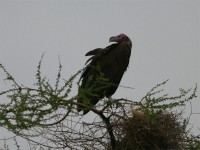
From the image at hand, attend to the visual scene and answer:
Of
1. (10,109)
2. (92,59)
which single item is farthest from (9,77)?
(92,59)

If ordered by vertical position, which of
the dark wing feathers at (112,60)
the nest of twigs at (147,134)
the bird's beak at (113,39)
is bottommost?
the nest of twigs at (147,134)

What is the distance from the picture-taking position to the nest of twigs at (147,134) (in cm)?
330

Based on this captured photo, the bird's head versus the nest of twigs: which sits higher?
the bird's head

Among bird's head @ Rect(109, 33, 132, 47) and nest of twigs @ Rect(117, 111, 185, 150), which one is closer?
nest of twigs @ Rect(117, 111, 185, 150)

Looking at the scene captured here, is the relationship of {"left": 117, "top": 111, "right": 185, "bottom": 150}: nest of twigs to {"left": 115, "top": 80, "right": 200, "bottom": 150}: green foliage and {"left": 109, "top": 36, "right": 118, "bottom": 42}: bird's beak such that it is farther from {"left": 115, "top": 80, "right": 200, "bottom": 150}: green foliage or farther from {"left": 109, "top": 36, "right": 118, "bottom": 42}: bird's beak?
{"left": 109, "top": 36, "right": 118, "bottom": 42}: bird's beak

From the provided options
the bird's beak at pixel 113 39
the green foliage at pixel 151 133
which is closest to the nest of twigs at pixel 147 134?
the green foliage at pixel 151 133

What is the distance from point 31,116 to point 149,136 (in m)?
1.19

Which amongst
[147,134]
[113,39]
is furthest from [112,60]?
[147,134]

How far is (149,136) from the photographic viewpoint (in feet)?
11.4

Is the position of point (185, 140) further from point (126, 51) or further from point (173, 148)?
point (126, 51)

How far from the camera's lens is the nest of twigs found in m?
3.30

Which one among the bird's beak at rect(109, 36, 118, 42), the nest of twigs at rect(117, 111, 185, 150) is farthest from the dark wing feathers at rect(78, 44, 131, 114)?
the nest of twigs at rect(117, 111, 185, 150)

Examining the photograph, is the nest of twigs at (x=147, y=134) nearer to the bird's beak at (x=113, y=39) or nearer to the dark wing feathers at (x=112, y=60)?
the dark wing feathers at (x=112, y=60)

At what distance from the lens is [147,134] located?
344 cm
